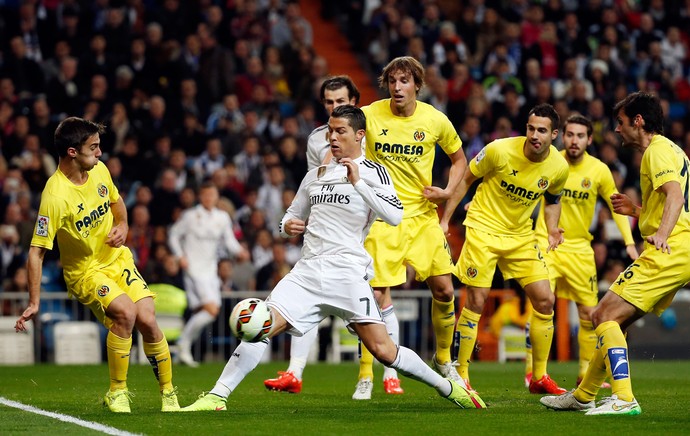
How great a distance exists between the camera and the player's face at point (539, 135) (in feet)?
37.4

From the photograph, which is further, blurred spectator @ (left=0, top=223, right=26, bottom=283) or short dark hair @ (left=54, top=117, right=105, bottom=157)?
blurred spectator @ (left=0, top=223, right=26, bottom=283)

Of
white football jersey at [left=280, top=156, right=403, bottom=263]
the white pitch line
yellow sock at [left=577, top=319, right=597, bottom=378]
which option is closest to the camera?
the white pitch line

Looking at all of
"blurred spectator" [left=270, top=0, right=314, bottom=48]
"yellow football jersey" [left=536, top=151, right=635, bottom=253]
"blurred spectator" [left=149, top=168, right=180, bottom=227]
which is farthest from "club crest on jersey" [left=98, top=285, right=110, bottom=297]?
"blurred spectator" [left=270, top=0, right=314, bottom=48]

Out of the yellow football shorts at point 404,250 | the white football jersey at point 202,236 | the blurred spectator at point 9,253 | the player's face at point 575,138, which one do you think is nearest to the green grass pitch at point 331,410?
the yellow football shorts at point 404,250

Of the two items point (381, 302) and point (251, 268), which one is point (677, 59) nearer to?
point (251, 268)

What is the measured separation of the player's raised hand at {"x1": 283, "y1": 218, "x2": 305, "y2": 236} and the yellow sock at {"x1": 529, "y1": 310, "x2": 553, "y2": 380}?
347cm

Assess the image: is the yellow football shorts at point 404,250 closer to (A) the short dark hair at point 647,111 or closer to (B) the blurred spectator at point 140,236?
(A) the short dark hair at point 647,111

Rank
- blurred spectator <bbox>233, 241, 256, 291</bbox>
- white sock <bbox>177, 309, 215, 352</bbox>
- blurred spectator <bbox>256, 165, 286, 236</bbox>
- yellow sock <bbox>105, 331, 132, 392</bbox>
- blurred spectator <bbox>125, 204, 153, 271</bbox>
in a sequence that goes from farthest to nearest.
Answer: blurred spectator <bbox>256, 165, 286, 236</bbox> → blurred spectator <bbox>233, 241, 256, 291</bbox> → blurred spectator <bbox>125, 204, 153, 271</bbox> → white sock <bbox>177, 309, 215, 352</bbox> → yellow sock <bbox>105, 331, 132, 392</bbox>

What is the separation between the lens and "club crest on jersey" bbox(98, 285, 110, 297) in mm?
9625

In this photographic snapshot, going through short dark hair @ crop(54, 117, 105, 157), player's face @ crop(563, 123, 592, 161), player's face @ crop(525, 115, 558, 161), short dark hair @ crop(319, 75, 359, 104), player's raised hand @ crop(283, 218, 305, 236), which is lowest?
player's raised hand @ crop(283, 218, 305, 236)

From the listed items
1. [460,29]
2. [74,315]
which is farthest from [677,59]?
[74,315]

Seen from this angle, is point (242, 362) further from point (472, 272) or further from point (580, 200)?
point (580, 200)

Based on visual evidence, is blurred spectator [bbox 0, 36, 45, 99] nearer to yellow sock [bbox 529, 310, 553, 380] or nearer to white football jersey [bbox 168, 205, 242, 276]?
white football jersey [bbox 168, 205, 242, 276]

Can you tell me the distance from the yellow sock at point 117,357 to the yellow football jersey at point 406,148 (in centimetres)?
288
